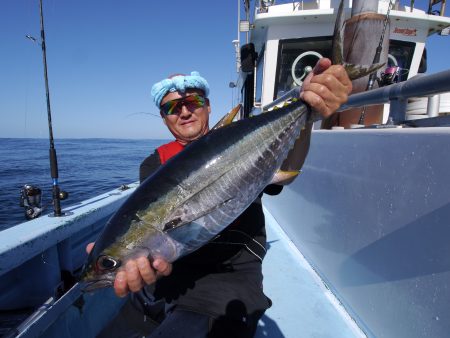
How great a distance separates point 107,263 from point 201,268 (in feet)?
2.31

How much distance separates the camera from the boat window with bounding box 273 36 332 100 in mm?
6977

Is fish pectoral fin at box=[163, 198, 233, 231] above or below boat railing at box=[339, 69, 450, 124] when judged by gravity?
below

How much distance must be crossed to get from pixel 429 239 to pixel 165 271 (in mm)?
1510

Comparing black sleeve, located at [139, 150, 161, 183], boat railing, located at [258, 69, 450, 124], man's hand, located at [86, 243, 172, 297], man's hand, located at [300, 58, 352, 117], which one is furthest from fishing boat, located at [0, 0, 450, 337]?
man's hand, located at [86, 243, 172, 297]

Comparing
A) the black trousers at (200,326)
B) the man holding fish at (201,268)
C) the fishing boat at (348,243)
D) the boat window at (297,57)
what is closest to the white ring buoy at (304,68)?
the boat window at (297,57)

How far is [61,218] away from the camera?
2.96 m

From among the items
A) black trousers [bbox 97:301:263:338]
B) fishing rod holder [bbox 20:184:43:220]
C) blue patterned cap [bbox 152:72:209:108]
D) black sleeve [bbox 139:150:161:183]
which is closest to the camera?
black trousers [bbox 97:301:263:338]

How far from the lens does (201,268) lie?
2.06 meters

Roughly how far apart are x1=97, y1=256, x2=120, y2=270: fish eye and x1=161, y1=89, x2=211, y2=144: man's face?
1182 mm

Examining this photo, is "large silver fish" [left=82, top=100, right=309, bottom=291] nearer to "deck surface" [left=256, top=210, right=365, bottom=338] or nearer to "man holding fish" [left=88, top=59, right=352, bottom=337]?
"man holding fish" [left=88, top=59, right=352, bottom=337]

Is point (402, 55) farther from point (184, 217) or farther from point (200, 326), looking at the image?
point (200, 326)

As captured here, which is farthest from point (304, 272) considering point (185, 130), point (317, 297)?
point (185, 130)

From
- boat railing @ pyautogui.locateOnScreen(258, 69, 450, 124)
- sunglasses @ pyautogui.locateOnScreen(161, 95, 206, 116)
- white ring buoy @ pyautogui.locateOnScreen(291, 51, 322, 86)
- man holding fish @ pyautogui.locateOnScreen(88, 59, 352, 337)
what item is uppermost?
white ring buoy @ pyautogui.locateOnScreen(291, 51, 322, 86)

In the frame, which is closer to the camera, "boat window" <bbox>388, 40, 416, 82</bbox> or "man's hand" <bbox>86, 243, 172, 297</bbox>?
"man's hand" <bbox>86, 243, 172, 297</bbox>
